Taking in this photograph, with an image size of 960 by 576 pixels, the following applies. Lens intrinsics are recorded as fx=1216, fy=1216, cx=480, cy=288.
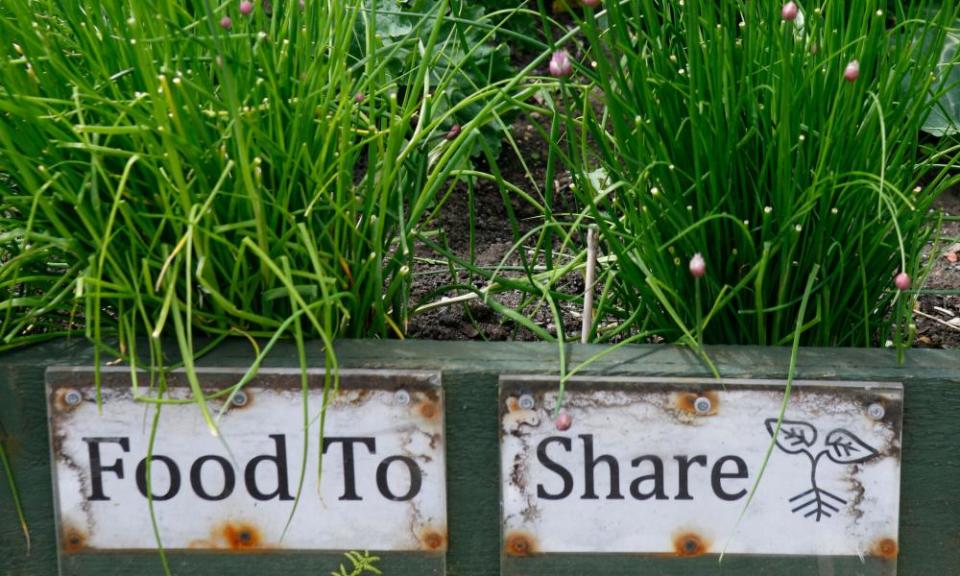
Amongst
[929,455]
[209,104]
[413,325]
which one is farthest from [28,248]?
[929,455]

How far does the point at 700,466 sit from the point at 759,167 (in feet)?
1.24

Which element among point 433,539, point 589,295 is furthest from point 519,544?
point 589,295

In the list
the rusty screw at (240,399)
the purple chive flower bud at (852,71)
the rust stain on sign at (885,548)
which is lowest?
the rust stain on sign at (885,548)

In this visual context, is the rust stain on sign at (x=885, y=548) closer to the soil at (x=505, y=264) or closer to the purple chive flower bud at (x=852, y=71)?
the soil at (x=505, y=264)

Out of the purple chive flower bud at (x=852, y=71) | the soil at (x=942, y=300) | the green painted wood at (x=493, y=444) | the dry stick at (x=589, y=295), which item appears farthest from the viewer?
the soil at (x=942, y=300)

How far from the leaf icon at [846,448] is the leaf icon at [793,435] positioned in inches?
0.8

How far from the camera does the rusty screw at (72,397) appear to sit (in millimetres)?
1459

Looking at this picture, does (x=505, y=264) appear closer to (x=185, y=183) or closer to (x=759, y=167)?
(x=759, y=167)

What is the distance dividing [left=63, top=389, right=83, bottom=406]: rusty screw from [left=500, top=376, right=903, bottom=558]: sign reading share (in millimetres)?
507

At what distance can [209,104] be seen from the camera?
4.91 feet

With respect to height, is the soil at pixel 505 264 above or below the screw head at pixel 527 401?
above

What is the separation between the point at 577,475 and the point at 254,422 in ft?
1.29

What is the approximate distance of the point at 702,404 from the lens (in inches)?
56.5

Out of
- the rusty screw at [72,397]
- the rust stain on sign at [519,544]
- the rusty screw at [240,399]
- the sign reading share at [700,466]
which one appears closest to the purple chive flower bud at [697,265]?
the sign reading share at [700,466]
